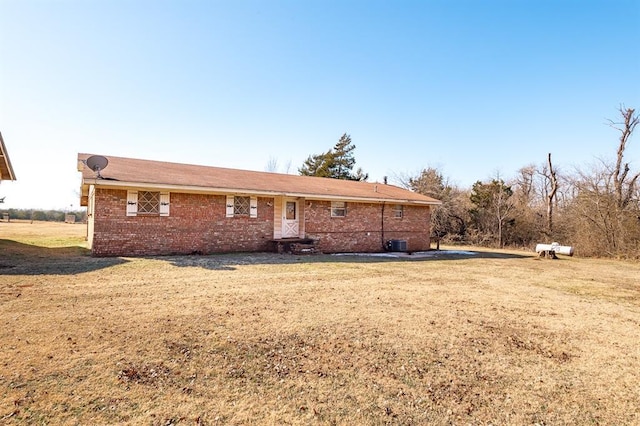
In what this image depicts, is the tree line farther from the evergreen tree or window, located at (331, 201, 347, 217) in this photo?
window, located at (331, 201, 347, 217)

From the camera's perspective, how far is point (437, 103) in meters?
17.3

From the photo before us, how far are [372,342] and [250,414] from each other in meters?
2.02

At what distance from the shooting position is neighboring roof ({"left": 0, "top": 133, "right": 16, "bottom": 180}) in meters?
12.0

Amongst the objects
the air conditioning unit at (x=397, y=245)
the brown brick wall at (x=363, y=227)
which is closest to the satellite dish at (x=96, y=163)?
the brown brick wall at (x=363, y=227)

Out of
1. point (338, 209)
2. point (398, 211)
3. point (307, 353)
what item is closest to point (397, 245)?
point (398, 211)

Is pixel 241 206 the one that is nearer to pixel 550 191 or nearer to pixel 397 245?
pixel 397 245

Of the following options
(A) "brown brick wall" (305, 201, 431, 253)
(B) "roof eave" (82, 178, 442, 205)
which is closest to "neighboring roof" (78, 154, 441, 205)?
(B) "roof eave" (82, 178, 442, 205)

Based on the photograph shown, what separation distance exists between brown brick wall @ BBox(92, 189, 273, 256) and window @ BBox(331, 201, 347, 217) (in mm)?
3114

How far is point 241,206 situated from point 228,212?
65cm

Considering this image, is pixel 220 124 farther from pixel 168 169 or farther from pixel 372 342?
pixel 372 342

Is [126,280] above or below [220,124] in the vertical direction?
below

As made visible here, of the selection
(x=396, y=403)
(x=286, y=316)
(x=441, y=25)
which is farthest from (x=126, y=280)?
(x=441, y=25)

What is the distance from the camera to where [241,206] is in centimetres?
1418

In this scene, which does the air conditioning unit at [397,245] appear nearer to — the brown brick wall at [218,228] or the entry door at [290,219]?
the brown brick wall at [218,228]
